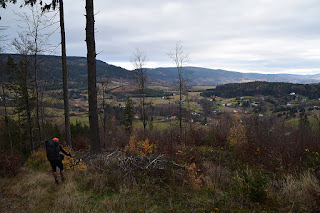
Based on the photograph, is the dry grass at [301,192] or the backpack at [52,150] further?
the backpack at [52,150]

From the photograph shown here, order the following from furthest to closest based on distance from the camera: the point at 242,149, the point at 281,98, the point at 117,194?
1. the point at 281,98
2. the point at 242,149
3. the point at 117,194

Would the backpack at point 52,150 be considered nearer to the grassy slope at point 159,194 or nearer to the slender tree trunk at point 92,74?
the grassy slope at point 159,194

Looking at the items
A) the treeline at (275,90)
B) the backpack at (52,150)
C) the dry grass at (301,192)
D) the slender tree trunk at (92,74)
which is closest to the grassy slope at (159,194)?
the dry grass at (301,192)

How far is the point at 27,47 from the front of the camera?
42.9 ft

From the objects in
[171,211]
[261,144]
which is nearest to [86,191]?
[171,211]

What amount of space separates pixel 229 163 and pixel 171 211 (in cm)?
466

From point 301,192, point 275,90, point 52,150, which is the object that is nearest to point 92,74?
point 52,150

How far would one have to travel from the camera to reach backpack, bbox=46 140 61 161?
20.0ft

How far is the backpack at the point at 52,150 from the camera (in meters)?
6.09

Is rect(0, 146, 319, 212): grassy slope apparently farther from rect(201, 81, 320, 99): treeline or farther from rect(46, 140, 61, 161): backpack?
rect(201, 81, 320, 99): treeline

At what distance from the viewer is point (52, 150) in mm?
6105

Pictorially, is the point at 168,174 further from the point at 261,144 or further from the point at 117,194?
the point at 261,144

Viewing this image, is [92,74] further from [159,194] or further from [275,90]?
[275,90]

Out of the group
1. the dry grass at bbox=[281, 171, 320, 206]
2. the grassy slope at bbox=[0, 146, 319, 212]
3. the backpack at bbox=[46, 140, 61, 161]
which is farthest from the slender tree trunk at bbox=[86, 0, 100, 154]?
the dry grass at bbox=[281, 171, 320, 206]
